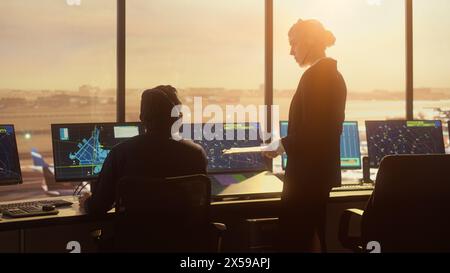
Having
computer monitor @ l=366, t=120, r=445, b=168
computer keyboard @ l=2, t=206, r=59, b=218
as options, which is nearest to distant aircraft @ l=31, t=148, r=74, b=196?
computer keyboard @ l=2, t=206, r=59, b=218

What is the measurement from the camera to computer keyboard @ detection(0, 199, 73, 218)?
10.0 feet

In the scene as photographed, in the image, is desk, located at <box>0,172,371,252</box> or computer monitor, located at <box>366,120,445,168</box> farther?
computer monitor, located at <box>366,120,445,168</box>

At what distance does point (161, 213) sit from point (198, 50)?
216cm

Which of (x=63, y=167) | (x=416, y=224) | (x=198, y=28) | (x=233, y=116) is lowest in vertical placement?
(x=416, y=224)

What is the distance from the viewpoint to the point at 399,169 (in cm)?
284

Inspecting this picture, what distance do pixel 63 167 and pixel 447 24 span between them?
3962mm

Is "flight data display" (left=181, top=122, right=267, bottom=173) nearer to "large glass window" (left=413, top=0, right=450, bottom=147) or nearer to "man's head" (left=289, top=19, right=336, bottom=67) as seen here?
"man's head" (left=289, top=19, right=336, bottom=67)

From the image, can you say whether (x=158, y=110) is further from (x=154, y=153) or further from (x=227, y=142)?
(x=227, y=142)

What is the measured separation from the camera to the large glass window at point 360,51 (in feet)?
15.8

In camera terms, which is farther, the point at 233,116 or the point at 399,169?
the point at 233,116

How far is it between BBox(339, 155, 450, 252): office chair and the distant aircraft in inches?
79.7

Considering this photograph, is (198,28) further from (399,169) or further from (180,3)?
(399,169)

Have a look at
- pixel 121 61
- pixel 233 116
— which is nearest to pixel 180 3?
pixel 121 61

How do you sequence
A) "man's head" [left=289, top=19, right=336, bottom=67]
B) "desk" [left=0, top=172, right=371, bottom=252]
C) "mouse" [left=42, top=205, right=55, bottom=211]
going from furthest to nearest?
"man's head" [left=289, top=19, right=336, bottom=67] < "mouse" [left=42, top=205, right=55, bottom=211] < "desk" [left=0, top=172, right=371, bottom=252]
